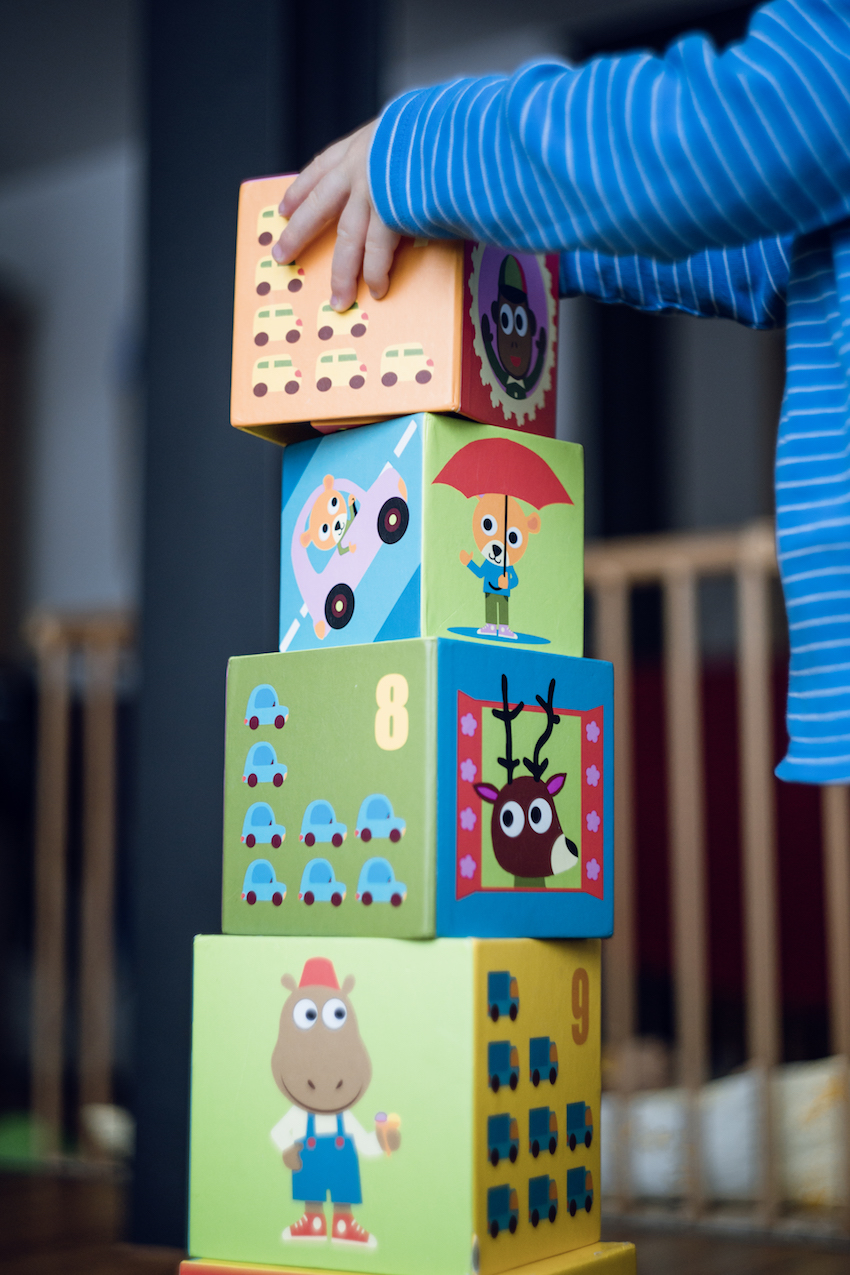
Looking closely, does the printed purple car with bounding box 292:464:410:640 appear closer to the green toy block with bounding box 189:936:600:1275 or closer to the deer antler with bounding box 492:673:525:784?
the deer antler with bounding box 492:673:525:784

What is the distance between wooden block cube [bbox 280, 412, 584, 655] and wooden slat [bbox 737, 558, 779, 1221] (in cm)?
78

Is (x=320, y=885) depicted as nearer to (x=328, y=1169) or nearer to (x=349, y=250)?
(x=328, y=1169)

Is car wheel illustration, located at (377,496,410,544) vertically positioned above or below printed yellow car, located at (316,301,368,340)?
below

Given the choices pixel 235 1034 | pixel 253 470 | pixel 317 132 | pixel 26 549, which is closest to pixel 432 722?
pixel 235 1034

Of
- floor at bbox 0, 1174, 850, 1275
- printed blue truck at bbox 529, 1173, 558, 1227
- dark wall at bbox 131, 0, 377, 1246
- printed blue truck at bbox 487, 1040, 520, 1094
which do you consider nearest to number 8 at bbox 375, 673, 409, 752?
printed blue truck at bbox 487, 1040, 520, 1094

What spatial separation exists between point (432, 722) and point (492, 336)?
0.99 ft

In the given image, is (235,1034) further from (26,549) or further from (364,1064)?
(26,549)

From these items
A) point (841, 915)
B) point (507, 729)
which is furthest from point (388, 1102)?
point (841, 915)

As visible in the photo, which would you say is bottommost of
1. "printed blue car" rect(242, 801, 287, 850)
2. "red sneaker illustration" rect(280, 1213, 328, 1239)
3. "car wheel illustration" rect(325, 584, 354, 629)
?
"red sneaker illustration" rect(280, 1213, 328, 1239)

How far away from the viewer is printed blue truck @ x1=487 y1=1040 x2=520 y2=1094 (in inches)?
36.7

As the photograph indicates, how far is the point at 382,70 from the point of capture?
5.38 feet

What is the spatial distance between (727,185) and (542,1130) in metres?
0.65

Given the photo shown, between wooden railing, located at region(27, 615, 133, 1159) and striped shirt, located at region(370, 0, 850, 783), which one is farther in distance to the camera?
wooden railing, located at region(27, 615, 133, 1159)

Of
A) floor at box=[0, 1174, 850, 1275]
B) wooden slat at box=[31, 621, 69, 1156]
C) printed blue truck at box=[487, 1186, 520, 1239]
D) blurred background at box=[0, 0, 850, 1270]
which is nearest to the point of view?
printed blue truck at box=[487, 1186, 520, 1239]
